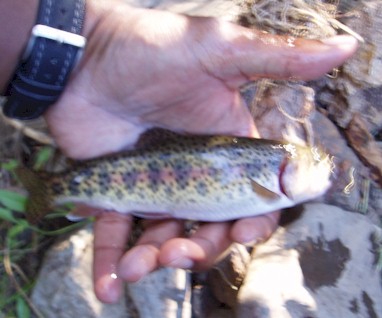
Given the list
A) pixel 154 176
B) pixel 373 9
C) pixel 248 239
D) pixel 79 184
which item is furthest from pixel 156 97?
pixel 373 9

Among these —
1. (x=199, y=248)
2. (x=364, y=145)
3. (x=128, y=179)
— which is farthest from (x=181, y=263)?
(x=364, y=145)

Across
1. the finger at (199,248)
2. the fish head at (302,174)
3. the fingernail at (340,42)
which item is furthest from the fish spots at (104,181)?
the fingernail at (340,42)

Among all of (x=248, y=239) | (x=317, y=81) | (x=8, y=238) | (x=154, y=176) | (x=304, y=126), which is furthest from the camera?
(x=317, y=81)

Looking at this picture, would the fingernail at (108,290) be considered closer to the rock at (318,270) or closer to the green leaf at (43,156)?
the rock at (318,270)

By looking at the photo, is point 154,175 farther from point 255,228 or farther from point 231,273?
point 231,273

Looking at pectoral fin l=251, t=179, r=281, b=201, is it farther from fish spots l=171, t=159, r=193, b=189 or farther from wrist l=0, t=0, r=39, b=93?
wrist l=0, t=0, r=39, b=93

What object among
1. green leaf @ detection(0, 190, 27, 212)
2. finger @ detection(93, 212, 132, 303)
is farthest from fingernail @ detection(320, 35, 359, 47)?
green leaf @ detection(0, 190, 27, 212)

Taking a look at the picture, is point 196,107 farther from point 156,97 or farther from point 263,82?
point 263,82
